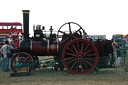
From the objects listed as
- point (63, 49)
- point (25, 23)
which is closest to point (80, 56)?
point (63, 49)

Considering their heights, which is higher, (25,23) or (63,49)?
(25,23)

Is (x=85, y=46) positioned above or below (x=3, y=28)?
below

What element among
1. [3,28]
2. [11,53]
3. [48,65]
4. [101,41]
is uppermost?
[3,28]

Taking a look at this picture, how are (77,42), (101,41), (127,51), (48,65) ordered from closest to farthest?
(77,42), (101,41), (48,65), (127,51)

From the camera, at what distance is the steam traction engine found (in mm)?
7309

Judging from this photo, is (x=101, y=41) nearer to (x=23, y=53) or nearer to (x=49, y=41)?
(x=49, y=41)

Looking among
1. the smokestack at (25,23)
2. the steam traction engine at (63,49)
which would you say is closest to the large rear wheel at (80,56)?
the steam traction engine at (63,49)

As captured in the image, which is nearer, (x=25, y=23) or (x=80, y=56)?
(x=80, y=56)

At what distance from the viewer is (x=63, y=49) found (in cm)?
733

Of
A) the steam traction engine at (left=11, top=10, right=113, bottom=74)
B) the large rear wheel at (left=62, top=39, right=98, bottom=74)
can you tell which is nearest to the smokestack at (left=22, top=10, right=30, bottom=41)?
the steam traction engine at (left=11, top=10, right=113, bottom=74)

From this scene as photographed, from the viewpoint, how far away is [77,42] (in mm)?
7301

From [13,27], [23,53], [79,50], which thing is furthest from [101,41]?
[13,27]

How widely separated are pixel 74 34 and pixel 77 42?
63 cm

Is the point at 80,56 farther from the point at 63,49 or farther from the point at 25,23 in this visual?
the point at 25,23
